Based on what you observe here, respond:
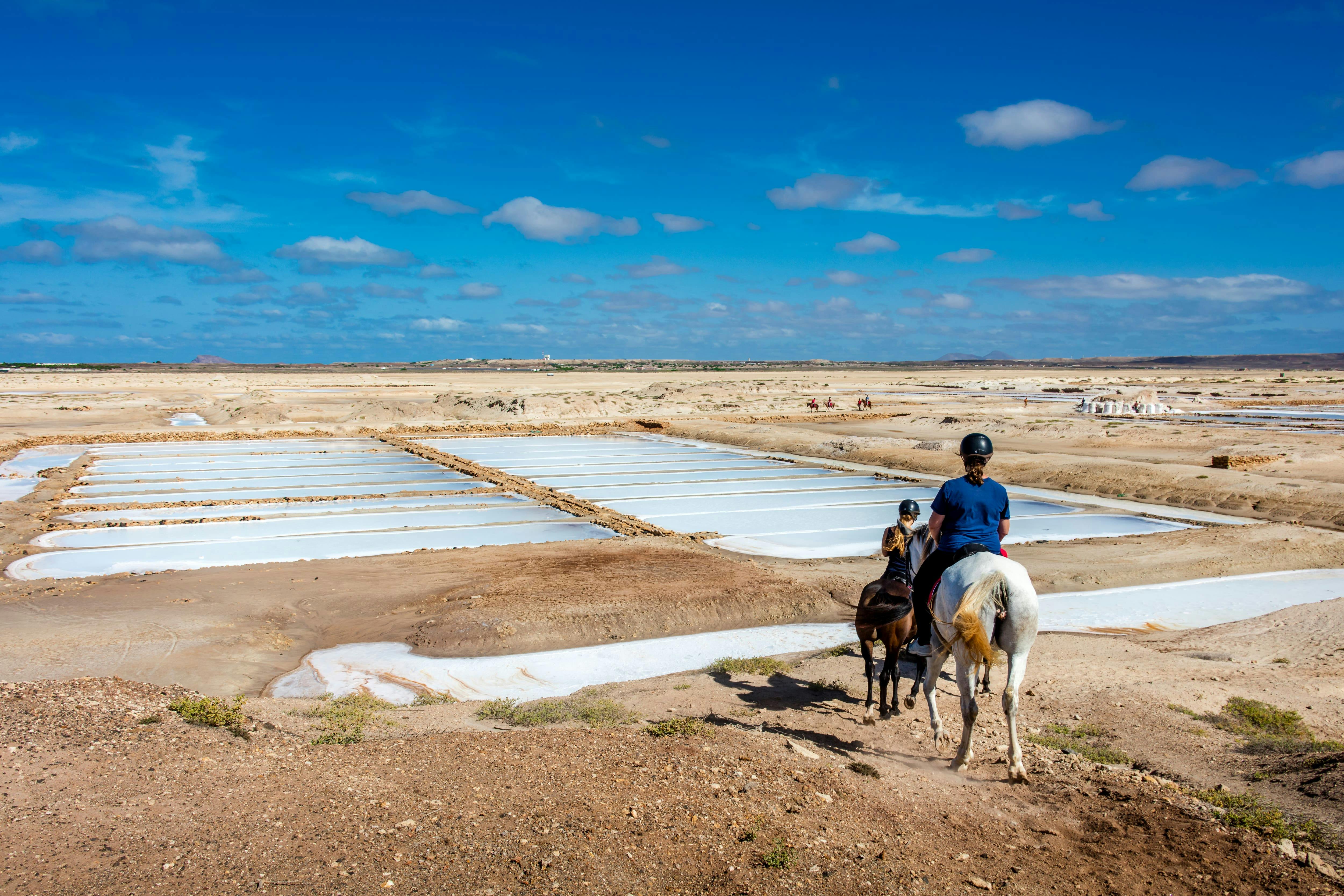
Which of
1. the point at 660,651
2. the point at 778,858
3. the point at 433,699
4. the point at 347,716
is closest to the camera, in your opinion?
the point at 778,858

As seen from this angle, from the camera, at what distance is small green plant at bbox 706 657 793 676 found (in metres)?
7.09

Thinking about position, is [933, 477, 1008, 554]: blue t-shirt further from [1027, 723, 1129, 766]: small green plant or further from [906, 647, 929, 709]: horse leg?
[1027, 723, 1129, 766]: small green plant

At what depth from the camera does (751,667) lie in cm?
718

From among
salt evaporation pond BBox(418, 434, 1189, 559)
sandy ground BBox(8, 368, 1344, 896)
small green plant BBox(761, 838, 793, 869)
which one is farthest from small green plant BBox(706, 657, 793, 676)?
salt evaporation pond BBox(418, 434, 1189, 559)

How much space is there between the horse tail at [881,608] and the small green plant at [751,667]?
128cm

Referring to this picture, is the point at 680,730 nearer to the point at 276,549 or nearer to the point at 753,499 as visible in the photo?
the point at 276,549

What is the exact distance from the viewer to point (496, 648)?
816cm

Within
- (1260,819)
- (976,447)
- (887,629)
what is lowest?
(1260,819)

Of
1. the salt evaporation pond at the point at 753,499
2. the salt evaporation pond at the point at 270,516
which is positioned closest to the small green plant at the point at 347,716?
the salt evaporation pond at the point at 270,516

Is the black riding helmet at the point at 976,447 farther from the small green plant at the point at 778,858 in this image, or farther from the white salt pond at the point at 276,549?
the white salt pond at the point at 276,549

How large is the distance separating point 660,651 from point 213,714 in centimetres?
407

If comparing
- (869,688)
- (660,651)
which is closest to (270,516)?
(660,651)

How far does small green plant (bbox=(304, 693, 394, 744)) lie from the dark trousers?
366cm

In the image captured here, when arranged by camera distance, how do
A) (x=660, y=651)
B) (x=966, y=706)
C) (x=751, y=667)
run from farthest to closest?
(x=660, y=651) < (x=751, y=667) < (x=966, y=706)
